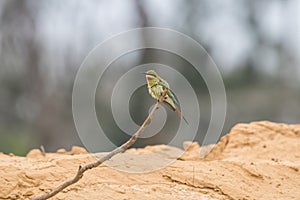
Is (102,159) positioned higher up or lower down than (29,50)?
lower down

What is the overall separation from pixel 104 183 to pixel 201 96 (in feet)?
42.0

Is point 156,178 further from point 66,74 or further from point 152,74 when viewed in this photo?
point 66,74

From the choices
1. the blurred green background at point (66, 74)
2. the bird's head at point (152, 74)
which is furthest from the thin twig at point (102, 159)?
the blurred green background at point (66, 74)

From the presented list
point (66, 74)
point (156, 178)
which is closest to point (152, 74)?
point (156, 178)

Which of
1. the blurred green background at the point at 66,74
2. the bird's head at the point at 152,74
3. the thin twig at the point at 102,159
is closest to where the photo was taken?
the thin twig at the point at 102,159

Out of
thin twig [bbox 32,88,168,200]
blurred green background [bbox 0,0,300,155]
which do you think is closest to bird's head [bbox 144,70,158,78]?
thin twig [bbox 32,88,168,200]

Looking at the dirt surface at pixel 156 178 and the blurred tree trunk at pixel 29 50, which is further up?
the blurred tree trunk at pixel 29 50

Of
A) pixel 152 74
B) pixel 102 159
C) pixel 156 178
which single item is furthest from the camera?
pixel 156 178

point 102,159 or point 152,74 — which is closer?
point 102,159

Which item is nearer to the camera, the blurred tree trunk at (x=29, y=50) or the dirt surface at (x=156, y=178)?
the dirt surface at (x=156, y=178)

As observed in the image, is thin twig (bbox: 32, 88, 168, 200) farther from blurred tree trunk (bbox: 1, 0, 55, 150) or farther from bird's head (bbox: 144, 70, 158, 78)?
blurred tree trunk (bbox: 1, 0, 55, 150)

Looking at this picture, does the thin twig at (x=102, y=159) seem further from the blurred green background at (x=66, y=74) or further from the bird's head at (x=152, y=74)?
the blurred green background at (x=66, y=74)

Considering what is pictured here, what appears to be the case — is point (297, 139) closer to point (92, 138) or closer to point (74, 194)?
point (74, 194)

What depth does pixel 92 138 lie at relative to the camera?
34.6 ft
